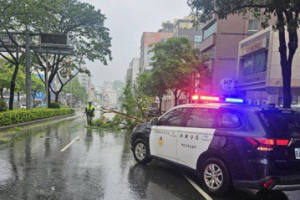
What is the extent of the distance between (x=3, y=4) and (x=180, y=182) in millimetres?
16850

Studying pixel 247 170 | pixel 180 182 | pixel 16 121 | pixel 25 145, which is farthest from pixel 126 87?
pixel 247 170

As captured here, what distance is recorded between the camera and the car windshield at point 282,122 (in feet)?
14.6

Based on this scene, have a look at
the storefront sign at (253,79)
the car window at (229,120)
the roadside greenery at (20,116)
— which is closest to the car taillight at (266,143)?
the car window at (229,120)

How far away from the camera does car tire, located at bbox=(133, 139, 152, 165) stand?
719 cm

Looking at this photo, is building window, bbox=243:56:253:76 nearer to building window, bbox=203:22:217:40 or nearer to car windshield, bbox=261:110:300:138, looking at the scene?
building window, bbox=203:22:217:40

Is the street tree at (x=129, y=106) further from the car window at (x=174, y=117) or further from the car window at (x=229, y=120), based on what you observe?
the car window at (x=229, y=120)

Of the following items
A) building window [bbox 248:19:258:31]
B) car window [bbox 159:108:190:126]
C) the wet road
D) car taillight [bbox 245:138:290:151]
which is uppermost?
building window [bbox 248:19:258:31]

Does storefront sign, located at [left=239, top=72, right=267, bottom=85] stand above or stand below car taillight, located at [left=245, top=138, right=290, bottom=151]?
above

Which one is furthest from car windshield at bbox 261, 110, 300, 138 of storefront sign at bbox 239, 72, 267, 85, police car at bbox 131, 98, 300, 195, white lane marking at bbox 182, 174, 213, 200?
storefront sign at bbox 239, 72, 267, 85

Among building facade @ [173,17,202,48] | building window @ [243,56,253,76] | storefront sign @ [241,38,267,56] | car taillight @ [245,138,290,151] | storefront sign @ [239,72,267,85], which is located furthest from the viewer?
building facade @ [173,17,202,48]

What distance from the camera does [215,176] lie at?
504cm

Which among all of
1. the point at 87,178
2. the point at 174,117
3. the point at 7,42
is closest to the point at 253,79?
the point at 174,117

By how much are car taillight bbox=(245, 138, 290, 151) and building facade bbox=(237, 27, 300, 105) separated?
1554 centimetres

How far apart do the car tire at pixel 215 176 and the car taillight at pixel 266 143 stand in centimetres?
76
